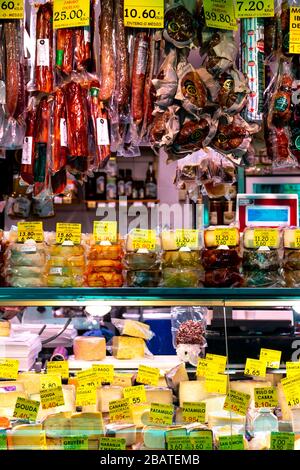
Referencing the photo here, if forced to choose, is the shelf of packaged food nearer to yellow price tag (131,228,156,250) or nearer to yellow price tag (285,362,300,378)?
yellow price tag (131,228,156,250)

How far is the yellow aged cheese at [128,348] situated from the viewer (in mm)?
3625

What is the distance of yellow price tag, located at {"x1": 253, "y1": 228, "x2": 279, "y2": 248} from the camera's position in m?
2.81

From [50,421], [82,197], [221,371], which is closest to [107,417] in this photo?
[50,421]

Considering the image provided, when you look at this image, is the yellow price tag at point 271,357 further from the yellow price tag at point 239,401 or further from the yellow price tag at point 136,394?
the yellow price tag at point 136,394

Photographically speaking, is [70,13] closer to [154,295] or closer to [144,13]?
[144,13]

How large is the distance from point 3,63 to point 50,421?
1.51 metres

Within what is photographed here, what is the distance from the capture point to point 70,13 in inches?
111

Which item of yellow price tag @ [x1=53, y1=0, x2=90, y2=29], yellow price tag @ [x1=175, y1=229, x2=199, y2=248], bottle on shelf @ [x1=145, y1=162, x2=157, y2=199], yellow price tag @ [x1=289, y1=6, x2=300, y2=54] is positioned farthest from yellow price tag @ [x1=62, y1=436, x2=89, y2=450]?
bottle on shelf @ [x1=145, y1=162, x2=157, y2=199]

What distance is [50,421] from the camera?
2.79 metres

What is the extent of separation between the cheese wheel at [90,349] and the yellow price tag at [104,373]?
1.64 feet

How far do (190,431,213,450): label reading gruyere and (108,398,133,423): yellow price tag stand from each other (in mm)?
323

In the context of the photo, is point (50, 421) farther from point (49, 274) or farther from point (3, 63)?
point (3, 63)

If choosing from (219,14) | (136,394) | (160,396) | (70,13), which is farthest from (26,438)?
(219,14)
